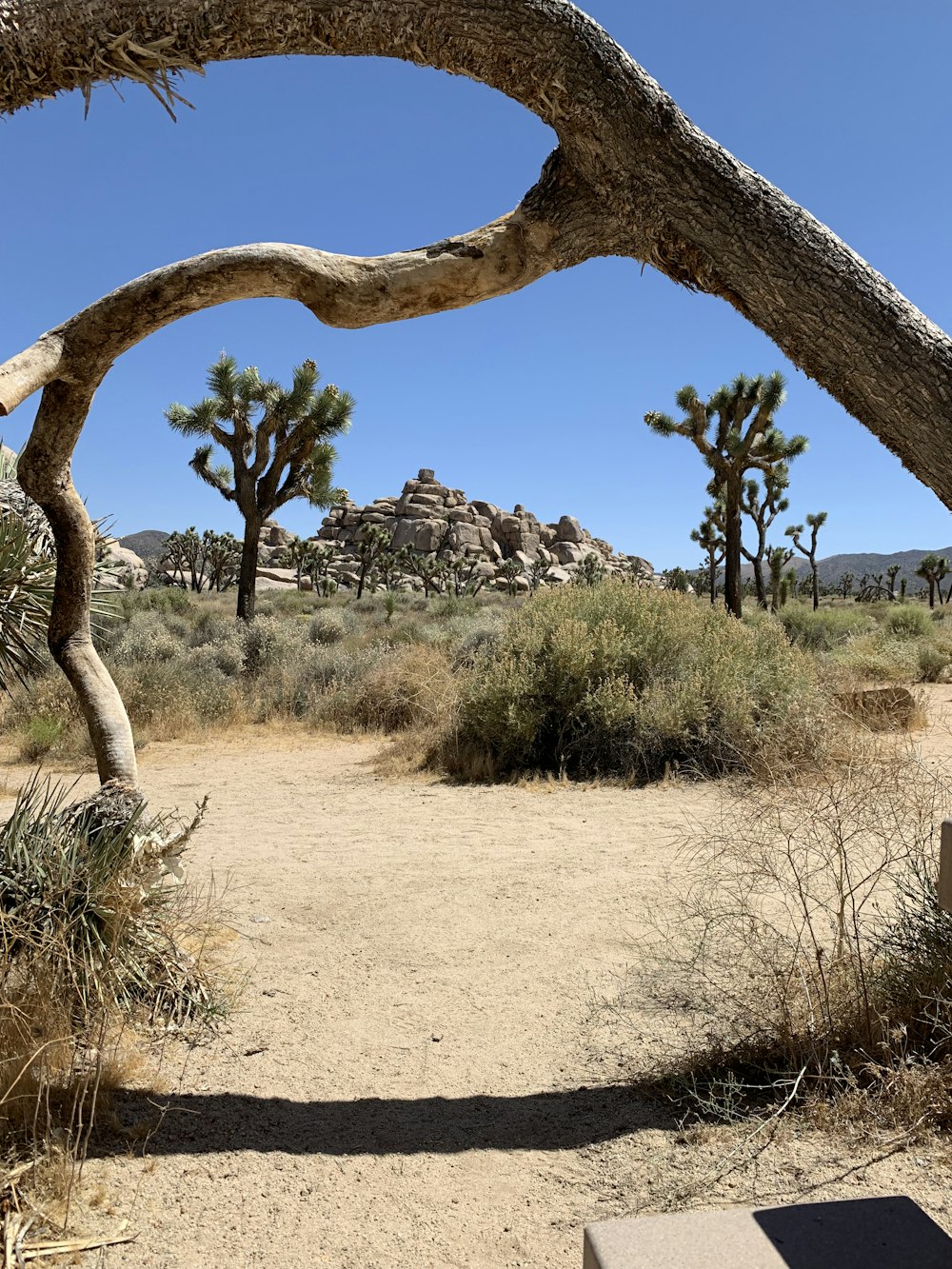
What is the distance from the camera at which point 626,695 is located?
1028cm

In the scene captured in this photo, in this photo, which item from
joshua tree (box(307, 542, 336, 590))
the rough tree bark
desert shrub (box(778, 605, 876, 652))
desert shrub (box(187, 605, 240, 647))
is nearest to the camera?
the rough tree bark

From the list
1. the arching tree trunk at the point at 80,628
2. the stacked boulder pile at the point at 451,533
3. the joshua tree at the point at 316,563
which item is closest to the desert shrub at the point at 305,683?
the arching tree trunk at the point at 80,628

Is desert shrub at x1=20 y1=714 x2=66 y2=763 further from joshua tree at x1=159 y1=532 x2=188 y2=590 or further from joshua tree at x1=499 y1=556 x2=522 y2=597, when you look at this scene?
joshua tree at x1=499 y1=556 x2=522 y2=597

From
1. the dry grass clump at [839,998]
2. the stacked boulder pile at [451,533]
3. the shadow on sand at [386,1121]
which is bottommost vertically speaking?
the shadow on sand at [386,1121]

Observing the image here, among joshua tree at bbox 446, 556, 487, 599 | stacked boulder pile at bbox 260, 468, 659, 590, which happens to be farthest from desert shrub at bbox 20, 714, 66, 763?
stacked boulder pile at bbox 260, 468, 659, 590

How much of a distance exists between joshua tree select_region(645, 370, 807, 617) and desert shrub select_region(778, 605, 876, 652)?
1.94m

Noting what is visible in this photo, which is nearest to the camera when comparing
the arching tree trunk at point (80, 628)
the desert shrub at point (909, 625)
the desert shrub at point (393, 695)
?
the arching tree trunk at point (80, 628)

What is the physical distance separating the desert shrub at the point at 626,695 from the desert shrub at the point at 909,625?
12.5 m

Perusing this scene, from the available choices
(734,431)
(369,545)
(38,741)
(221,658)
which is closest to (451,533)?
(369,545)

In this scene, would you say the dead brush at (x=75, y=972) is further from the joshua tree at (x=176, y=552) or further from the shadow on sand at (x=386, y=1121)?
the joshua tree at (x=176, y=552)

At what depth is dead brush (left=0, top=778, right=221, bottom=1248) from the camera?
3018 mm

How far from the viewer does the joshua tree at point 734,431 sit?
945 inches

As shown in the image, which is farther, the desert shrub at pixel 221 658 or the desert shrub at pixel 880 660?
the desert shrub at pixel 221 658

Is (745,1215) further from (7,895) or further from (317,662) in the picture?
(317,662)
